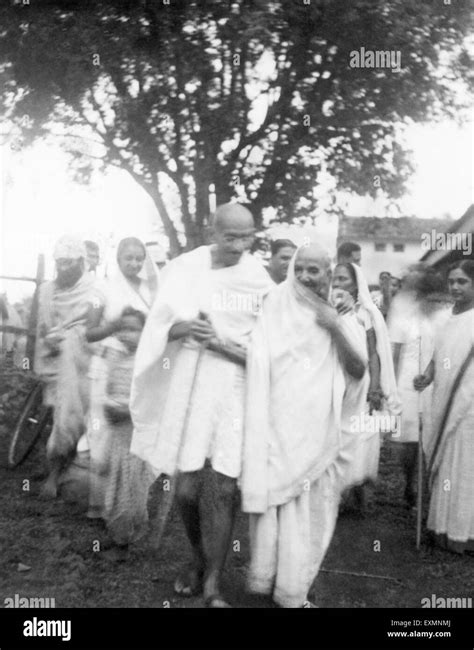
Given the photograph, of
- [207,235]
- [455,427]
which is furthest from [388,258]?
[207,235]

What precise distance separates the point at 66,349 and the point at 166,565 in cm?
150

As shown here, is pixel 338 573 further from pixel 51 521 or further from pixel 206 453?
pixel 51 521

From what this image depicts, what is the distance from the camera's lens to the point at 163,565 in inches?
164

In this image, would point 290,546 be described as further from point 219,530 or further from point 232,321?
point 232,321

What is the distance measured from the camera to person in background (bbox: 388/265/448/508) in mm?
5141

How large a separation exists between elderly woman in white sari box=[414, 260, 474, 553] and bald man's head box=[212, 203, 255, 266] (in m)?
1.38

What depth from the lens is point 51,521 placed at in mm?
4562

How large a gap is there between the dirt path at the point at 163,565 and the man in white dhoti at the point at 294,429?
289mm

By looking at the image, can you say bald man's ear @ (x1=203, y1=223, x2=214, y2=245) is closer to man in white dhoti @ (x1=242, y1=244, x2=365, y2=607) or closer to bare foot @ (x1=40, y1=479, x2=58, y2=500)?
man in white dhoti @ (x1=242, y1=244, x2=365, y2=607)

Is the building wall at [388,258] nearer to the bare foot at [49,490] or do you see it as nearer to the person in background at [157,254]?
the person in background at [157,254]

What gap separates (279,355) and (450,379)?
4.37ft

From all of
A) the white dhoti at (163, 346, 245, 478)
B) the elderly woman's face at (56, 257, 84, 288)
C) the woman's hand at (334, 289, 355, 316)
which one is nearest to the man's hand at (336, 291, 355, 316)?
the woman's hand at (334, 289, 355, 316)
